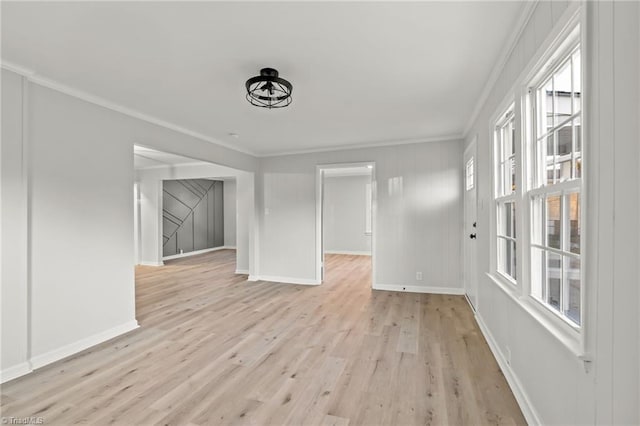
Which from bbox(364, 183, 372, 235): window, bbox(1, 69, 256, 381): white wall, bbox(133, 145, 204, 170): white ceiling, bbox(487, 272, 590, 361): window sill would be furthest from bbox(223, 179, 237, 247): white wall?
bbox(487, 272, 590, 361): window sill

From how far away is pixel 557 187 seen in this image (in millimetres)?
1556

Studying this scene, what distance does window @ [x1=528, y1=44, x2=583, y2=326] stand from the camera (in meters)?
1.44

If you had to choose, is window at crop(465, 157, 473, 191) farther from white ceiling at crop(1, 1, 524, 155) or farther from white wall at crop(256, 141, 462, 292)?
white ceiling at crop(1, 1, 524, 155)

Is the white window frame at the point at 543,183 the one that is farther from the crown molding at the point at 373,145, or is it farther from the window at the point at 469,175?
the crown molding at the point at 373,145

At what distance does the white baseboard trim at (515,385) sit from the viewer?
71.1 inches

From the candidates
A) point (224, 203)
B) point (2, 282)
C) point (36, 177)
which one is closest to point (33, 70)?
point (36, 177)

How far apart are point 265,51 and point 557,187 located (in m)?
2.06

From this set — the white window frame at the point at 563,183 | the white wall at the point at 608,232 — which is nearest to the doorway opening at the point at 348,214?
the white window frame at the point at 563,183

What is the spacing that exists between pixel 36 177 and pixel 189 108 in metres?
1.56

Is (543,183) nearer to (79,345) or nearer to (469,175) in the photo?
(469,175)

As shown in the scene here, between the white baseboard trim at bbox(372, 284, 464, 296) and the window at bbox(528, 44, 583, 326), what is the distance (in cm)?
313

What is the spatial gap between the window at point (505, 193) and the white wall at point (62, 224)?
386 cm

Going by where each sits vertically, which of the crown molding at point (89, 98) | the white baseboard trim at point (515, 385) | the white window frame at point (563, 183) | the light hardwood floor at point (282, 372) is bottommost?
the light hardwood floor at point (282, 372)

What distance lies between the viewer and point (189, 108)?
346cm
